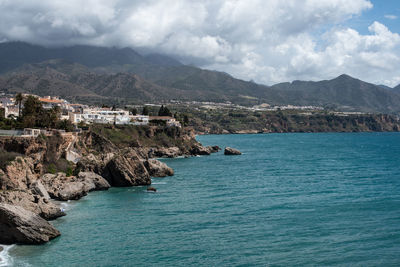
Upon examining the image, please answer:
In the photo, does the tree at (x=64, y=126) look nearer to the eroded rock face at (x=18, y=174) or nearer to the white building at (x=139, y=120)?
the eroded rock face at (x=18, y=174)

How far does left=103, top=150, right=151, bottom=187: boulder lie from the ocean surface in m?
2.85

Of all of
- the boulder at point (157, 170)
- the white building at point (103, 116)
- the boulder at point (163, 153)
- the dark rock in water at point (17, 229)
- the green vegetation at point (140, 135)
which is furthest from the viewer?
the white building at point (103, 116)

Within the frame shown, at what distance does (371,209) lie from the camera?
1751 inches

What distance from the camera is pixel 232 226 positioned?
3803cm

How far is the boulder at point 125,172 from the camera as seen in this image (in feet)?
197

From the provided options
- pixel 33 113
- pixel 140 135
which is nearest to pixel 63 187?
A: pixel 33 113

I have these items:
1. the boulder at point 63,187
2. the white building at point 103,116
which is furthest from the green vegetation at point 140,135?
the boulder at point 63,187

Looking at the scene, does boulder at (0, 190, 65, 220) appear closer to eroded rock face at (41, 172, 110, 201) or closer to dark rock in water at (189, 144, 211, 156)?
eroded rock face at (41, 172, 110, 201)

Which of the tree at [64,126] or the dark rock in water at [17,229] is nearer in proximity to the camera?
the dark rock in water at [17,229]

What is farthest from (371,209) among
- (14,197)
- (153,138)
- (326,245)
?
(153,138)

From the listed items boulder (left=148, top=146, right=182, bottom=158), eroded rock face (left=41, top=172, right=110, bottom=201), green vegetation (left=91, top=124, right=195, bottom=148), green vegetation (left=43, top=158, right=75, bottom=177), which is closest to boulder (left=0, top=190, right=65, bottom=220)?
eroded rock face (left=41, top=172, right=110, bottom=201)

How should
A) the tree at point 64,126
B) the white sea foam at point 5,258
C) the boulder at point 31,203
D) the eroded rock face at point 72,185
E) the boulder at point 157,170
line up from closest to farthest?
the white sea foam at point 5,258 < the boulder at point 31,203 < the eroded rock face at point 72,185 < the boulder at point 157,170 < the tree at point 64,126

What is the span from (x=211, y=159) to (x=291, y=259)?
71.9 meters

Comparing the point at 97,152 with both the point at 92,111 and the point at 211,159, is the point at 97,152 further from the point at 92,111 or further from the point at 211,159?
the point at 92,111
